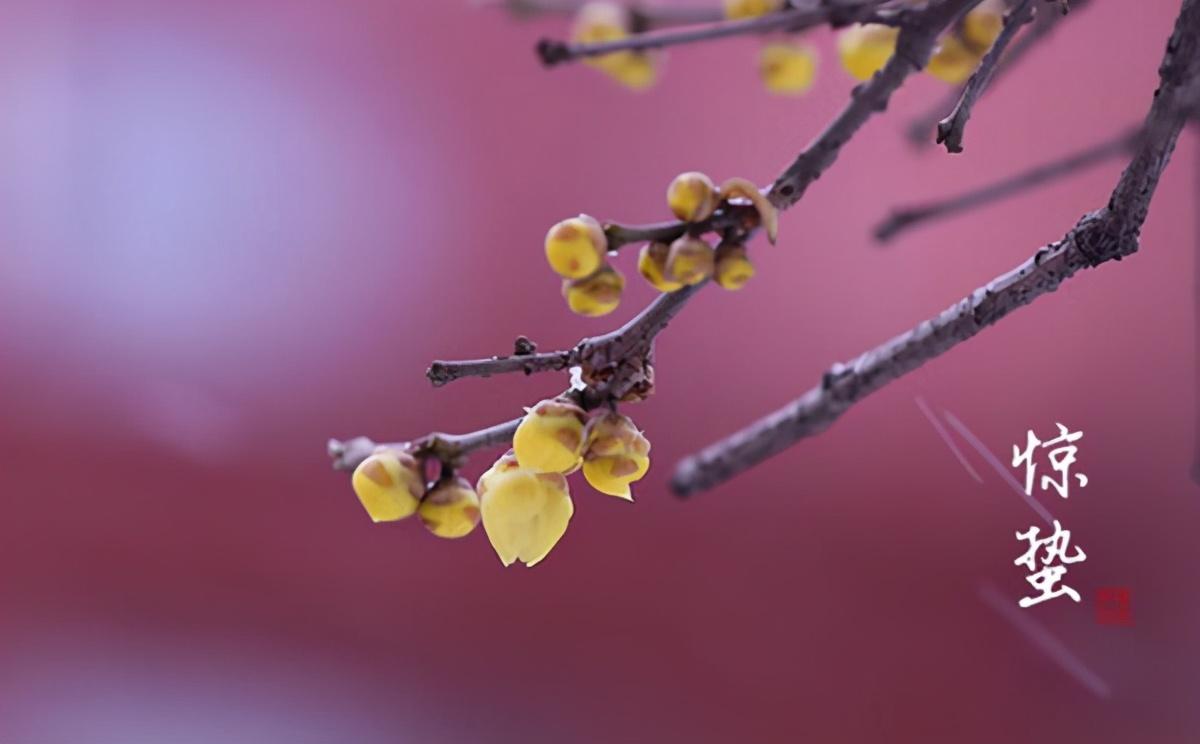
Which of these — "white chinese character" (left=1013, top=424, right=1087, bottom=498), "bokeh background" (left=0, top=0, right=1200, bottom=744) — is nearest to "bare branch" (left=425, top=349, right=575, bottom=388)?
"white chinese character" (left=1013, top=424, right=1087, bottom=498)

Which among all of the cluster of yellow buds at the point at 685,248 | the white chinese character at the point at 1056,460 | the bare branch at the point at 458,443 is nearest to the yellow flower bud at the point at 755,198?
the cluster of yellow buds at the point at 685,248

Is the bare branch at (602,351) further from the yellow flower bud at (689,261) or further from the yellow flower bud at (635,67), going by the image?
the yellow flower bud at (635,67)

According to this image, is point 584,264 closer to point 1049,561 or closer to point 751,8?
point 751,8

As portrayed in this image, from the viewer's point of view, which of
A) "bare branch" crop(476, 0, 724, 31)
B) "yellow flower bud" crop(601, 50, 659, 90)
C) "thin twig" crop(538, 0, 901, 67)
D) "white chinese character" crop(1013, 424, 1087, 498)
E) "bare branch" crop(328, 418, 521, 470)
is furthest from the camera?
"white chinese character" crop(1013, 424, 1087, 498)

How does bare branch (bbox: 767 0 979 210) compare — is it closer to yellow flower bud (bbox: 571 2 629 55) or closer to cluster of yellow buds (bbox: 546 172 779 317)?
cluster of yellow buds (bbox: 546 172 779 317)

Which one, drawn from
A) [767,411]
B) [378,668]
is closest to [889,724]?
[767,411]

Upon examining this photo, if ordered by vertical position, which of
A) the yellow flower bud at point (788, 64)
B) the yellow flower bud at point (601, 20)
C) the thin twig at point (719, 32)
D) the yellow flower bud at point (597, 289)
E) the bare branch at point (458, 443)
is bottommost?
the bare branch at point (458, 443)

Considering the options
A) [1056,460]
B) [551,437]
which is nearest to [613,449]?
[551,437]
